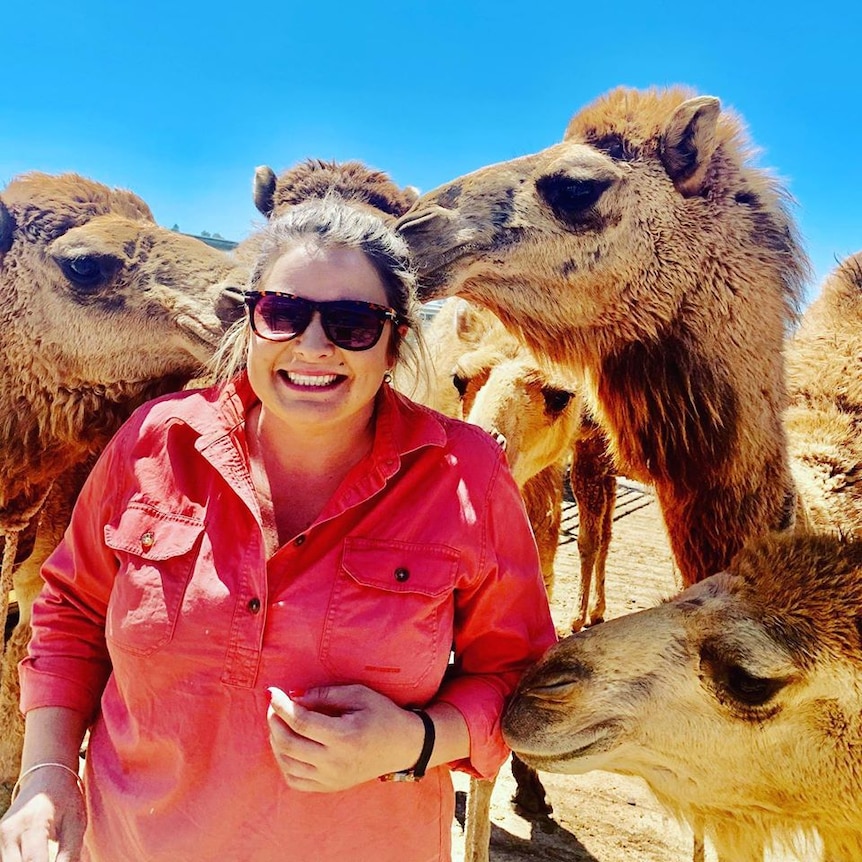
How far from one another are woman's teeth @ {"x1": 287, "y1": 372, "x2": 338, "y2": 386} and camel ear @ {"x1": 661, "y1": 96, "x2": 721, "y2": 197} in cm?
174

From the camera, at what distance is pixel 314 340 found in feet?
5.65

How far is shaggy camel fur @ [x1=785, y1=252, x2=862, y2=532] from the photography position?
2.96 m

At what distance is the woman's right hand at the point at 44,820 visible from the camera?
5.13 ft

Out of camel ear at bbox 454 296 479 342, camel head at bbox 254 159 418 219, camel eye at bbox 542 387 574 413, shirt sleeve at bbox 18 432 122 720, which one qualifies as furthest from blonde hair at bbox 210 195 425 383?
camel ear at bbox 454 296 479 342

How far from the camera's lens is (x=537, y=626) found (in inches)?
72.4

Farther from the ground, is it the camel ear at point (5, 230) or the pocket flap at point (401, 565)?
the camel ear at point (5, 230)

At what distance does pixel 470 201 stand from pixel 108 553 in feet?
5.84

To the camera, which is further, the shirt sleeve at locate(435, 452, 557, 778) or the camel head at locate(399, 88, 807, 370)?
the camel head at locate(399, 88, 807, 370)

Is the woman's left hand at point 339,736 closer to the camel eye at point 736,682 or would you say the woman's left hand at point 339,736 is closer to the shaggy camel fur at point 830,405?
the camel eye at point 736,682

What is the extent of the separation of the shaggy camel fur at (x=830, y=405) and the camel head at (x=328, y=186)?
2557mm

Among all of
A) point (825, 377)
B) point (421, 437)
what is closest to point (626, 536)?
point (825, 377)

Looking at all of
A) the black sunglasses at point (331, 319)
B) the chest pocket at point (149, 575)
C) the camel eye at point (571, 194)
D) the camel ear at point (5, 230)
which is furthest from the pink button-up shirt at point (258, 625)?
the camel ear at point (5, 230)

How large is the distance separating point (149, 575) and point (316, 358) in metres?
0.63

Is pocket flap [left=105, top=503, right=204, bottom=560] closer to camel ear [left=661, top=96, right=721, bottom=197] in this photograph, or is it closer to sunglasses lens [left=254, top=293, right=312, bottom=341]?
sunglasses lens [left=254, top=293, right=312, bottom=341]
